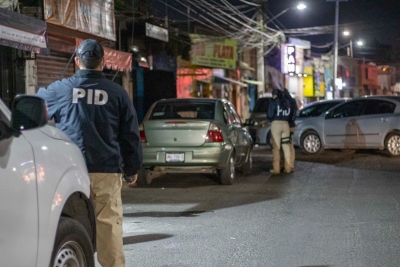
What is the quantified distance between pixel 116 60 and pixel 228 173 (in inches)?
179

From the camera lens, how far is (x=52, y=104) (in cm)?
488

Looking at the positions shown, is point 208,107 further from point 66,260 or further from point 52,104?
point 66,260

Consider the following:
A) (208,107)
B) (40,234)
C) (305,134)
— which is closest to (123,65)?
(208,107)

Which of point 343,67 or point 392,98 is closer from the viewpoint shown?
point 392,98

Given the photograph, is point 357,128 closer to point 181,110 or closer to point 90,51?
point 181,110

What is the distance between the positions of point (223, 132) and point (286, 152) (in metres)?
2.63

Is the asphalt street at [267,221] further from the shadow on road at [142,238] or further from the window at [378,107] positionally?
the window at [378,107]

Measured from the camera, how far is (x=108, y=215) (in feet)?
16.0

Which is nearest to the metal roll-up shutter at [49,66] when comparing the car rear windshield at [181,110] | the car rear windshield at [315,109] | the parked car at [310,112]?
the car rear windshield at [181,110]

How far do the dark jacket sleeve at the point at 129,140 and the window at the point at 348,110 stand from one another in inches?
531

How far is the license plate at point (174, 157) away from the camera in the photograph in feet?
37.3

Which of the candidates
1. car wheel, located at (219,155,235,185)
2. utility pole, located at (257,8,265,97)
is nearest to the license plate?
car wheel, located at (219,155,235,185)

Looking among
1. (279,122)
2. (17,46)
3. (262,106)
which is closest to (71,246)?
(17,46)

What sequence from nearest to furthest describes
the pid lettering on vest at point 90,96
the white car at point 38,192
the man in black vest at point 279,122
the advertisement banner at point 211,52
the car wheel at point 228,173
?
the white car at point 38,192 → the pid lettering on vest at point 90,96 → the car wheel at point 228,173 → the man in black vest at point 279,122 → the advertisement banner at point 211,52
